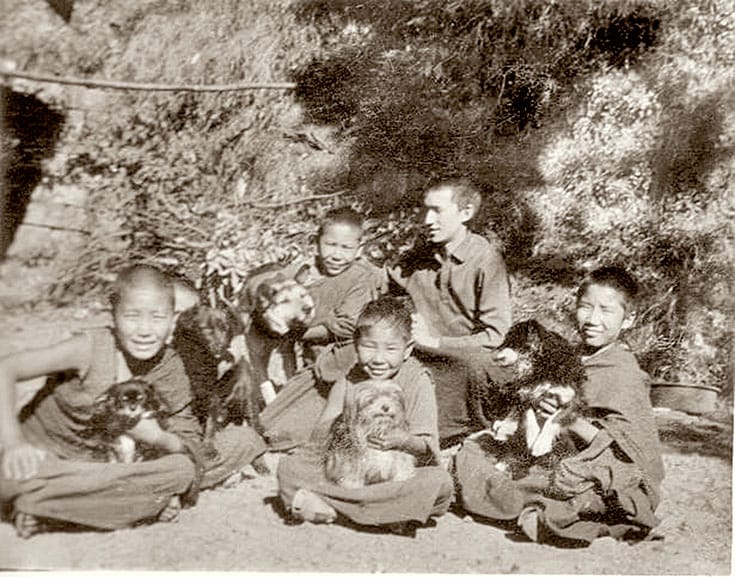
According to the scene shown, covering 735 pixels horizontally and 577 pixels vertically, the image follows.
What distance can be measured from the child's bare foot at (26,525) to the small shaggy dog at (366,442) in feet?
3.09

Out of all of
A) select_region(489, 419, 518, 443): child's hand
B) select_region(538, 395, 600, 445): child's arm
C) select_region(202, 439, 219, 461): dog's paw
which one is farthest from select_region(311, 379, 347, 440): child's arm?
select_region(538, 395, 600, 445): child's arm

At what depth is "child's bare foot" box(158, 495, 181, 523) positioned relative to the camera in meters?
3.31

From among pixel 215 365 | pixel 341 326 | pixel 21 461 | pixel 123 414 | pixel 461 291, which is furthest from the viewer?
pixel 461 291

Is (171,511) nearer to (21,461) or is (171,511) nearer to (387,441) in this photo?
(21,461)

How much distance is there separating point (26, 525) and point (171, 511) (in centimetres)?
45

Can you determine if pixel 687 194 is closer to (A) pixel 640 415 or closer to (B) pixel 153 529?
(A) pixel 640 415

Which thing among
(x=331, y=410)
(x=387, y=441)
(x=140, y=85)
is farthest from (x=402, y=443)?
(x=140, y=85)

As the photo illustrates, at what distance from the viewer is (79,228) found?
347cm

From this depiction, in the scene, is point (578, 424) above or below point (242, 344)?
below

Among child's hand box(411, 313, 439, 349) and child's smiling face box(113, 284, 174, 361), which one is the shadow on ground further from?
child's smiling face box(113, 284, 174, 361)

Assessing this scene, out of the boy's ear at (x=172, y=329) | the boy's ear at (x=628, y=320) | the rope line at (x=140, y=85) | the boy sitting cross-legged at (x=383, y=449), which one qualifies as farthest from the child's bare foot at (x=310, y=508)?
the rope line at (x=140, y=85)

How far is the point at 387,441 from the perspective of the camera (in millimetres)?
3365

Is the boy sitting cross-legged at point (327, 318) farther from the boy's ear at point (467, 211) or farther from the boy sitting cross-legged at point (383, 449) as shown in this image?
the boy's ear at point (467, 211)

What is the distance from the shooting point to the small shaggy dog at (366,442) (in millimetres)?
3357
